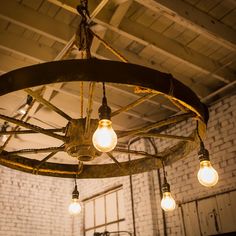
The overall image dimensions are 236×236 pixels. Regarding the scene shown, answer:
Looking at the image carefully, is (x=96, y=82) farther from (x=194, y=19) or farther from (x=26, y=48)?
(x=26, y=48)

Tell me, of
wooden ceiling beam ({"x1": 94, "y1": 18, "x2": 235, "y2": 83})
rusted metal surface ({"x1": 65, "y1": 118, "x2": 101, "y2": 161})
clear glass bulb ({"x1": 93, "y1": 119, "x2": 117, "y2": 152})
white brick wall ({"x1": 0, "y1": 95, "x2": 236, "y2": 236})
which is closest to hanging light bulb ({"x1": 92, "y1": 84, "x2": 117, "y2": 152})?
clear glass bulb ({"x1": 93, "y1": 119, "x2": 117, "y2": 152})

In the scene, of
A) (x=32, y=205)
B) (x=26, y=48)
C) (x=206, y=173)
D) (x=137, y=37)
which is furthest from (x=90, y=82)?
(x=32, y=205)

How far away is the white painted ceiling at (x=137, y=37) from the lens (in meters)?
3.46

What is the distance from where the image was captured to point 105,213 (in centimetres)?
683

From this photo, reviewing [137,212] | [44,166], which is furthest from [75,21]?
[137,212]

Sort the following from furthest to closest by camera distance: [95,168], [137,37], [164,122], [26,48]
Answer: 1. [26,48]
2. [137,37]
3. [95,168]
4. [164,122]

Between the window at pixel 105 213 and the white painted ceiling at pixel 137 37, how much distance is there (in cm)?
246

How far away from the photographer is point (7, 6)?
3402 millimetres

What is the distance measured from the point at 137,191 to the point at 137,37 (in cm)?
309

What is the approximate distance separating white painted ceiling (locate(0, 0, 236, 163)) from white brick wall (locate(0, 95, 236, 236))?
0.61 meters

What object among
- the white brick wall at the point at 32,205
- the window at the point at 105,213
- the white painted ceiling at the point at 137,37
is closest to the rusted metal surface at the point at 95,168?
the white painted ceiling at the point at 137,37

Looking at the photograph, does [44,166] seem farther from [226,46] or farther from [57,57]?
[226,46]

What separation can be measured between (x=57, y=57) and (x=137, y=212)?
125 inches

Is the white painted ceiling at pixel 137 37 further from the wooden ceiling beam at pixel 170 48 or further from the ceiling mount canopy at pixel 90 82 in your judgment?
the ceiling mount canopy at pixel 90 82
